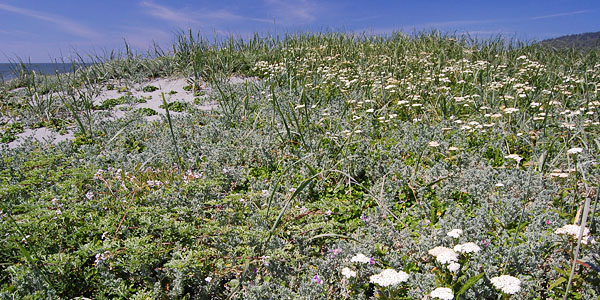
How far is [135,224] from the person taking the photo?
307 centimetres

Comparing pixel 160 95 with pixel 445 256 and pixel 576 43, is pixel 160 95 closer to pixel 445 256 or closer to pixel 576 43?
pixel 445 256

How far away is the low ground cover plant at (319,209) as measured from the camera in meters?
2.45

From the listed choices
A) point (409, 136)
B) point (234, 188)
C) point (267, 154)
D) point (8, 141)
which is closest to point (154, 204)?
point (234, 188)

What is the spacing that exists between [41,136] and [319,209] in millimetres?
5998

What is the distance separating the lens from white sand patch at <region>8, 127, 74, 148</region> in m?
6.06

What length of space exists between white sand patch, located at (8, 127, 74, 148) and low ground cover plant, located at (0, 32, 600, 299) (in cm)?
54

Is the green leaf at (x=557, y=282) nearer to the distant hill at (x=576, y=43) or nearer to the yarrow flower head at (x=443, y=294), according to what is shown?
the yarrow flower head at (x=443, y=294)

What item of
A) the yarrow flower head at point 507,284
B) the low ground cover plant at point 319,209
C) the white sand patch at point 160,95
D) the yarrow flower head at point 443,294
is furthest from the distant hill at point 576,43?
the yarrow flower head at point 443,294

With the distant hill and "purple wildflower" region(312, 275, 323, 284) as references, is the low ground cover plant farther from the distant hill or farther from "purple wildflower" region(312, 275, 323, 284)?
the distant hill

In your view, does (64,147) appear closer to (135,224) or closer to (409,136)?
(135,224)

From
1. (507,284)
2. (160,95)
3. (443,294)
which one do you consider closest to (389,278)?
(443,294)

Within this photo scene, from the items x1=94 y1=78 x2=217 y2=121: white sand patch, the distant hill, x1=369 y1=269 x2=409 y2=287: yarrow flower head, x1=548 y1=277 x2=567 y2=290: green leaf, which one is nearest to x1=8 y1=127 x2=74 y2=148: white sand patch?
x1=94 y1=78 x2=217 y2=121: white sand patch

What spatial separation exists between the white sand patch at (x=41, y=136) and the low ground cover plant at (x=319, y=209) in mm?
539

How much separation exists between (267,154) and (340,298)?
98.6 inches
